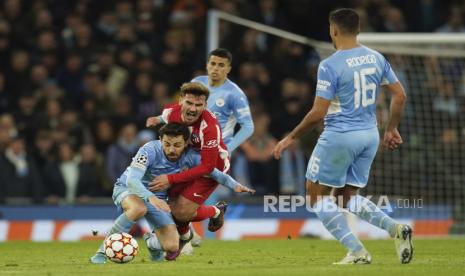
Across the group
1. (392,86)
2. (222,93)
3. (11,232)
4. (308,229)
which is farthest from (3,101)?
(392,86)

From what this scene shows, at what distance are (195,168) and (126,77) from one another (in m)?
8.53

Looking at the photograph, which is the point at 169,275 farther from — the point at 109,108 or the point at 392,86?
the point at 109,108

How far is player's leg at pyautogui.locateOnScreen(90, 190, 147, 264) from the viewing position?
9953 millimetres

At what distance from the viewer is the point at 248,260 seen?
34.9 feet

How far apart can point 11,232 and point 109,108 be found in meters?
3.07

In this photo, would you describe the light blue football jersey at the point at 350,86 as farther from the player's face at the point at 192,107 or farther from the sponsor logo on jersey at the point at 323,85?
the player's face at the point at 192,107

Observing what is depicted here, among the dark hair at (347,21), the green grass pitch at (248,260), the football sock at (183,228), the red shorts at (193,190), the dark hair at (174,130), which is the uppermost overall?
the dark hair at (347,21)

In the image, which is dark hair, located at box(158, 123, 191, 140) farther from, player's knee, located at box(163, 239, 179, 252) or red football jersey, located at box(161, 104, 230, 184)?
player's knee, located at box(163, 239, 179, 252)

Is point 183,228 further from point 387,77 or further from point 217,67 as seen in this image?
point 387,77

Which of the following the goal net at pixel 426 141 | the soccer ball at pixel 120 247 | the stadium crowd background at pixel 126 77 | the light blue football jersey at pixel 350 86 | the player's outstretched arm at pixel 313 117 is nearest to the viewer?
the player's outstretched arm at pixel 313 117

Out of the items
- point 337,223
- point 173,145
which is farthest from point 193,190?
point 337,223

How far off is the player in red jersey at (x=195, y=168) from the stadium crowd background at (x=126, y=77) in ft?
20.2

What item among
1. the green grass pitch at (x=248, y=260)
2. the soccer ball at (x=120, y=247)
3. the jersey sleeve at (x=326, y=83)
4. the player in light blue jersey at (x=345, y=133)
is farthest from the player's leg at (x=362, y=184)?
the soccer ball at (x=120, y=247)

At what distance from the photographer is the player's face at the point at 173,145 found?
10031 millimetres
